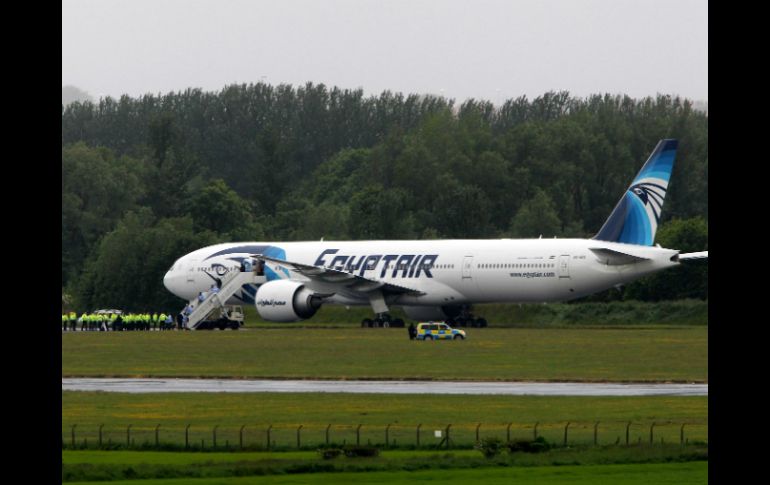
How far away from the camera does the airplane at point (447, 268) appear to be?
70.9 metres

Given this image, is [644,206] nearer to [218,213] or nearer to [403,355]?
[403,355]

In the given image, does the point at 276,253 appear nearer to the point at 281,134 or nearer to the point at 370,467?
the point at 370,467

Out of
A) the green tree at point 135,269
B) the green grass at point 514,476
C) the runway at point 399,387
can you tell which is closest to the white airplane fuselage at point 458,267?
the green tree at point 135,269

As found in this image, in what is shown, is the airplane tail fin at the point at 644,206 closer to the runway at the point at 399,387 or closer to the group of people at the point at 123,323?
the group of people at the point at 123,323

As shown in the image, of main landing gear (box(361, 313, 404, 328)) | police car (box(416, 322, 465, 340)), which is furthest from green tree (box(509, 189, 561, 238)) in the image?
police car (box(416, 322, 465, 340))

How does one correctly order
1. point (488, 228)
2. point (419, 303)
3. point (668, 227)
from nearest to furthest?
point (419, 303) → point (668, 227) → point (488, 228)

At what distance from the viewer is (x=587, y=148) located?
120m

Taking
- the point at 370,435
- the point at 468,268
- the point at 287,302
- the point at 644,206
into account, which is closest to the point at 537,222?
the point at 468,268

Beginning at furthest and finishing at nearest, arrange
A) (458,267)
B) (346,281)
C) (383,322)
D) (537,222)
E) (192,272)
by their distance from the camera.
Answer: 1. (537,222)
2. (192,272)
3. (383,322)
4. (346,281)
5. (458,267)

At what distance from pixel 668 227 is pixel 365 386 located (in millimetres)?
54761

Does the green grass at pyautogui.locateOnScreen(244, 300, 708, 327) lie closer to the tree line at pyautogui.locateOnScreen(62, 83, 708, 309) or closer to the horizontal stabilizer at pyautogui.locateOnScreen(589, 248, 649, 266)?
the tree line at pyautogui.locateOnScreen(62, 83, 708, 309)

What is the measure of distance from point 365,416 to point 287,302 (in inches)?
1707

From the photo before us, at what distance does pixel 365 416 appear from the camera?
3219 centimetres
